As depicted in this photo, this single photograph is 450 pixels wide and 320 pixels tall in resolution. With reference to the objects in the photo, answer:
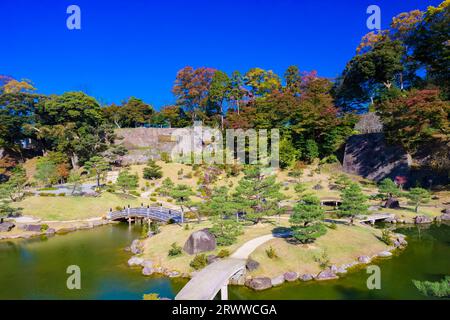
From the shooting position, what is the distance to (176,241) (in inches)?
776

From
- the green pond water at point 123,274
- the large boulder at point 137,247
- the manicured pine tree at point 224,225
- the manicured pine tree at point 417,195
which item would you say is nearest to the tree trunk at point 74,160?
the green pond water at point 123,274

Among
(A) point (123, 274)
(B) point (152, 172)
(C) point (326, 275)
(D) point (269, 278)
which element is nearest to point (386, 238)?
(C) point (326, 275)

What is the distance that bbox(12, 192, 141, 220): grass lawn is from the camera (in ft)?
96.7

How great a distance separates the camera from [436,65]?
39062 mm

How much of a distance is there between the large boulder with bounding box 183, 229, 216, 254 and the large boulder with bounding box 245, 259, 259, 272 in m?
2.84

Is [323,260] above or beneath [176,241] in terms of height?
beneath

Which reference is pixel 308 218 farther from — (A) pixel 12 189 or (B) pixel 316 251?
(A) pixel 12 189

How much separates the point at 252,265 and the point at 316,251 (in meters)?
4.01

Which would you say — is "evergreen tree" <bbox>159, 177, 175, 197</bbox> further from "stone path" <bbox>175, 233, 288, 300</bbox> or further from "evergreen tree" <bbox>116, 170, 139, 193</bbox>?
"stone path" <bbox>175, 233, 288, 300</bbox>

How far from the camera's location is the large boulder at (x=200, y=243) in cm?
1772

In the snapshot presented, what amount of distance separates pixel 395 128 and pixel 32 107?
49.2 meters

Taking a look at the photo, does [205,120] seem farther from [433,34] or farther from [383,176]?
[433,34]

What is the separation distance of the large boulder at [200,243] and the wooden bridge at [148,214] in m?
7.41
